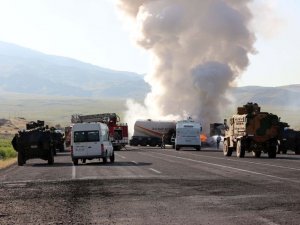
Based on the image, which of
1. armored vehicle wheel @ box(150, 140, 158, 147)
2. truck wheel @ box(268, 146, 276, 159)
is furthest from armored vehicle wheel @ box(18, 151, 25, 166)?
armored vehicle wheel @ box(150, 140, 158, 147)

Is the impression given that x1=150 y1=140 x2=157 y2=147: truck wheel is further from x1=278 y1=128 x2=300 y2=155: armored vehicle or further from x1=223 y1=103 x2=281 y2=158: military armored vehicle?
x1=223 y1=103 x2=281 y2=158: military armored vehicle

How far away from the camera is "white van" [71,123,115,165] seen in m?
31.9

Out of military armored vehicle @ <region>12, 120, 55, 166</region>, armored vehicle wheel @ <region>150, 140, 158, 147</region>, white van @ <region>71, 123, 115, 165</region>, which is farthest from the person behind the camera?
armored vehicle wheel @ <region>150, 140, 158, 147</region>

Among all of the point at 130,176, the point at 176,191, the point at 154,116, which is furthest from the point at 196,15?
the point at 176,191

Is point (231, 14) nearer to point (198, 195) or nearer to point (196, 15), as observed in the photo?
point (196, 15)

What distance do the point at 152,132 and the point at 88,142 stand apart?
44.4 metres

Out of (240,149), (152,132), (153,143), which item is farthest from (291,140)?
(153,143)

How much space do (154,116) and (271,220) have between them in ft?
282

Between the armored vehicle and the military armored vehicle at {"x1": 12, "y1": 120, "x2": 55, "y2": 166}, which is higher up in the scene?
the armored vehicle

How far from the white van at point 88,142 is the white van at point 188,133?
79.8 ft

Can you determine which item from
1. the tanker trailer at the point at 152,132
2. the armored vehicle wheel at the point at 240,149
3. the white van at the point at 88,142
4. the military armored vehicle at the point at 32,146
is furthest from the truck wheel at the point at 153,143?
the white van at the point at 88,142

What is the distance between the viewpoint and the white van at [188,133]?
56438mm

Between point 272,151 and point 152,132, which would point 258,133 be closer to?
point 272,151

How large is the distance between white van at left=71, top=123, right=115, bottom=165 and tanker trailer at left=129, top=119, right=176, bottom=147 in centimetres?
4174
